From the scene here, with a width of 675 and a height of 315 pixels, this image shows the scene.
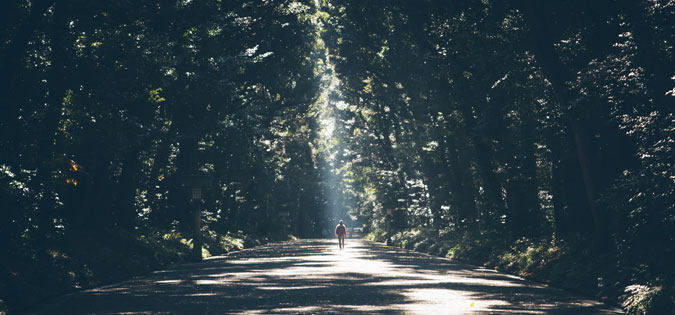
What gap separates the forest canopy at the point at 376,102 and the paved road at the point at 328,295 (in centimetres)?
118

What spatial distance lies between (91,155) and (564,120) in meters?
13.1

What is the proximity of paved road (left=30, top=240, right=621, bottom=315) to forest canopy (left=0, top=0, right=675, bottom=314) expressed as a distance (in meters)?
1.18

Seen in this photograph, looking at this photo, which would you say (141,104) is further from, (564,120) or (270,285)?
(564,120)

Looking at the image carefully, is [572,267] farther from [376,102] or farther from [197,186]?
[376,102]

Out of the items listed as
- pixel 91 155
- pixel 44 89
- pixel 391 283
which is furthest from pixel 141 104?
pixel 391 283

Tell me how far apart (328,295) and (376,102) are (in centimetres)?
3481

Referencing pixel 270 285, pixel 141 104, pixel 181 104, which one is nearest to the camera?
pixel 270 285

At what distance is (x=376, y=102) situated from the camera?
5044 cm

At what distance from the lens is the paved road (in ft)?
45.3

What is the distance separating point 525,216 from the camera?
33.4m

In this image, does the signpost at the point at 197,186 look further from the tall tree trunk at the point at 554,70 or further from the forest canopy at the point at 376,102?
the tall tree trunk at the point at 554,70

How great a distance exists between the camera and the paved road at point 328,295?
13.8 metres

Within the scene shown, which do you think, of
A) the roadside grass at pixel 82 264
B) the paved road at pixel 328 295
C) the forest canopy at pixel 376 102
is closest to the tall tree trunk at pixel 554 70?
the forest canopy at pixel 376 102

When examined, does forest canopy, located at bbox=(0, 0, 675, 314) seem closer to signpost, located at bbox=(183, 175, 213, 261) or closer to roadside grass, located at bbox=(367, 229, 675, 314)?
roadside grass, located at bbox=(367, 229, 675, 314)
